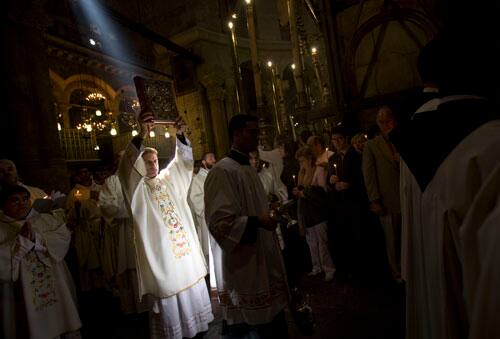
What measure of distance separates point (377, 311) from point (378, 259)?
1037 millimetres

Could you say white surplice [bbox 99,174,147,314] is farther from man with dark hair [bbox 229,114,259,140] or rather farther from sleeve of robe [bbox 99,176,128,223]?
man with dark hair [bbox 229,114,259,140]

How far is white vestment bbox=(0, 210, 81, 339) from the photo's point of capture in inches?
120

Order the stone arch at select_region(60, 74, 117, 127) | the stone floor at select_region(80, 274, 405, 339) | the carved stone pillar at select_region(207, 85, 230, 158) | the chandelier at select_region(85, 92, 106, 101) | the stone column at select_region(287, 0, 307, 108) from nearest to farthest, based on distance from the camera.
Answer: the stone floor at select_region(80, 274, 405, 339)
the stone column at select_region(287, 0, 307, 108)
the chandelier at select_region(85, 92, 106, 101)
the stone arch at select_region(60, 74, 117, 127)
the carved stone pillar at select_region(207, 85, 230, 158)

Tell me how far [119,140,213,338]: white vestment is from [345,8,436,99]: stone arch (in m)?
3.58

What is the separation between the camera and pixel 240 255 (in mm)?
2277

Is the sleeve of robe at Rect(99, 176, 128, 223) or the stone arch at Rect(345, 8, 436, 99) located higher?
the stone arch at Rect(345, 8, 436, 99)

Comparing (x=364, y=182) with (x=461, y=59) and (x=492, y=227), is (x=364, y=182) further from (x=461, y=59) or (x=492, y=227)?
(x=492, y=227)

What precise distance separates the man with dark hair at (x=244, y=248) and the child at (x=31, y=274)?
2003mm

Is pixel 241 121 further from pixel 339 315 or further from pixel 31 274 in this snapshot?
pixel 31 274

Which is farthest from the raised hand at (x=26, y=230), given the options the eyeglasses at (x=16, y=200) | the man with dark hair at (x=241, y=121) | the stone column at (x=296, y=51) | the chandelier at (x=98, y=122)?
the chandelier at (x=98, y=122)

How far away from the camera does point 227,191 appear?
231 cm

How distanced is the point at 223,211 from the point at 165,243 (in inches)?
57.5

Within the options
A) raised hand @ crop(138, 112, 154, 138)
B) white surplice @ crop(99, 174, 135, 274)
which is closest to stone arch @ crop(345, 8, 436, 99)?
raised hand @ crop(138, 112, 154, 138)

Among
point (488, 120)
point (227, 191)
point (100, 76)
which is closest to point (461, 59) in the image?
point (488, 120)
